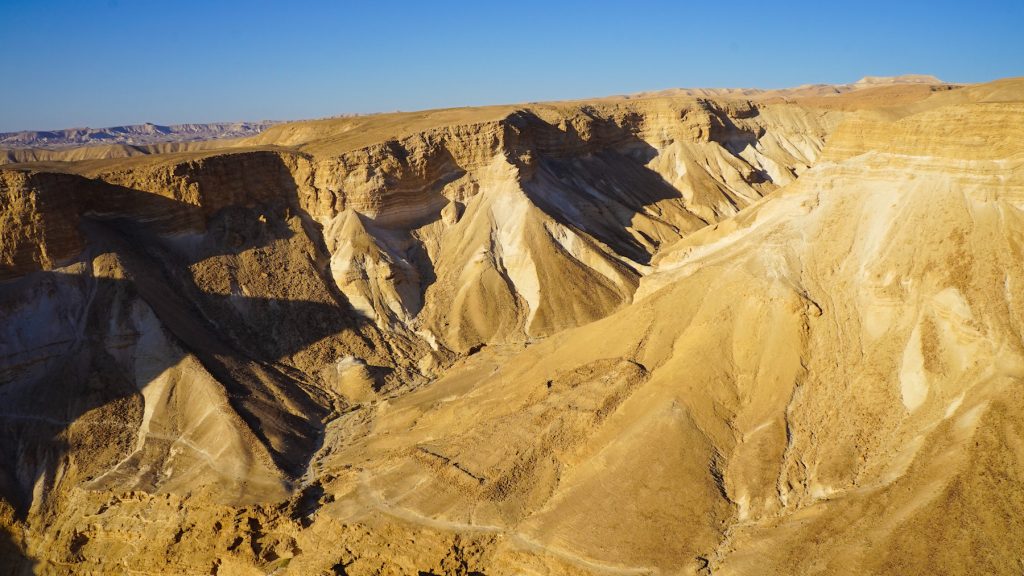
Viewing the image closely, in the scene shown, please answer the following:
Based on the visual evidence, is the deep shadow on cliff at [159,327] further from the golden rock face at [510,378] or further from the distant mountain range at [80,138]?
the distant mountain range at [80,138]

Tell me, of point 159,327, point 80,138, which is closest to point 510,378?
point 159,327

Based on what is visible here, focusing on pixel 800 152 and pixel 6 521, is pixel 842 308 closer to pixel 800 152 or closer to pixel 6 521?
pixel 6 521

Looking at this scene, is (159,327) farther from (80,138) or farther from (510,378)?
(80,138)

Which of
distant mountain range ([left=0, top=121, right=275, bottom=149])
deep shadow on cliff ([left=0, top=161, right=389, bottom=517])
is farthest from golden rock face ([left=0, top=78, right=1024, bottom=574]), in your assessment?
distant mountain range ([left=0, top=121, right=275, bottom=149])

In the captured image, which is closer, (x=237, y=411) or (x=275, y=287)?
(x=237, y=411)

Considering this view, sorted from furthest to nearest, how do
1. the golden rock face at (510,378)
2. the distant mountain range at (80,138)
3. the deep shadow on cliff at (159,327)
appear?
the distant mountain range at (80,138), the deep shadow on cliff at (159,327), the golden rock face at (510,378)

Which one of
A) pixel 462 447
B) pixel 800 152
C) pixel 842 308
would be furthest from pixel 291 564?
pixel 800 152

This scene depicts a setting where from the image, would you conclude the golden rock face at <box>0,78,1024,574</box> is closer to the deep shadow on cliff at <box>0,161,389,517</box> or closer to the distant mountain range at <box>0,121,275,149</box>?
the deep shadow on cliff at <box>0,161,389,517</box>

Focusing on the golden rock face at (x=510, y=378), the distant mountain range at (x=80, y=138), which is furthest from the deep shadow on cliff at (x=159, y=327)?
the distant mountain range at (x=80, y=138)
